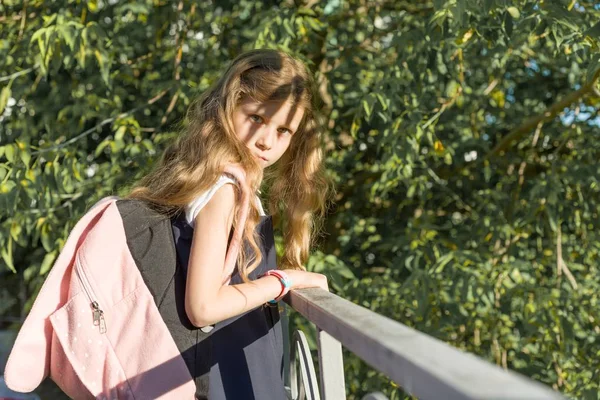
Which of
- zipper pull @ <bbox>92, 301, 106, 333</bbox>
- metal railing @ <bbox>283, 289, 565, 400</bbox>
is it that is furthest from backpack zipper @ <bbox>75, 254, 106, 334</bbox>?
metal railing @ <bbox>283, 289, 565, 400</bbox>

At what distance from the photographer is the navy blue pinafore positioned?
1.49m

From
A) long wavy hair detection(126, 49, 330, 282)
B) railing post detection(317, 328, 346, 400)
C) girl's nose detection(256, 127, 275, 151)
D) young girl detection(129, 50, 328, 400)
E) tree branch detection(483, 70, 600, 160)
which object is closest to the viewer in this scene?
railing post detection(317, 328, 346, 400)

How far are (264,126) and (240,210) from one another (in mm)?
272

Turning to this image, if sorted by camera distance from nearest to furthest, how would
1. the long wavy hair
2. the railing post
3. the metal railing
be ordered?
1. the metal railing
2. the railing post
3. the long wavy hair

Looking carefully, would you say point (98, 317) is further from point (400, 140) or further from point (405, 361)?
point (400, 140)

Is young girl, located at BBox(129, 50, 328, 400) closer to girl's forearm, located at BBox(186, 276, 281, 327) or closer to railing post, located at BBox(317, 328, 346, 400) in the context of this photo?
girl's forearm, located at BBox(186, 276, 281, 327)

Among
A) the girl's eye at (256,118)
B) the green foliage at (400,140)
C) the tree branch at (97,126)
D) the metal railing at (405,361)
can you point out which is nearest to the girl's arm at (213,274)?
the metal railing at (405,361)

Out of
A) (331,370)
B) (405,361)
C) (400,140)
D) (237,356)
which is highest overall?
(405,361)

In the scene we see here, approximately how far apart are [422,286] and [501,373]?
7.80 ft

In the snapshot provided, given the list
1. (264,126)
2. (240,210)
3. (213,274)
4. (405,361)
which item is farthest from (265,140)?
(405,361)

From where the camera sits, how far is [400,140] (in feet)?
9.60

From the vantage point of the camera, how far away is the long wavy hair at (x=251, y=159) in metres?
1.57

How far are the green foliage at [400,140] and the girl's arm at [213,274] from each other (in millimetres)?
1243

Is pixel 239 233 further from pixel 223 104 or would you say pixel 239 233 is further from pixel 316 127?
pixel 316 127
